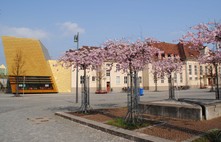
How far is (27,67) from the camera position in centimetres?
4869

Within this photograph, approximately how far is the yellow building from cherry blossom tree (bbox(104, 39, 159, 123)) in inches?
1482

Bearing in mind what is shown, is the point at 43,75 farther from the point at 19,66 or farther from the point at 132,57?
the point at 132,57

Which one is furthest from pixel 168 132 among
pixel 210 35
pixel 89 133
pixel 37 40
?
pixel 37 40

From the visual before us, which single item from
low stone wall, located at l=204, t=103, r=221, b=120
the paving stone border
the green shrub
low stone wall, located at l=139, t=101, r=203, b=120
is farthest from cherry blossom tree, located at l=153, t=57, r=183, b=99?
the green shrub

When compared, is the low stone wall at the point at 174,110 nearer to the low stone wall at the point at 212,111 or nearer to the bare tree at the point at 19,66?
the low stone wall at the point at 212,111

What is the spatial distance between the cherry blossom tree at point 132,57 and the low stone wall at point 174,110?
2.21m

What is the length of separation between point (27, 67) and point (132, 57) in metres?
42.4

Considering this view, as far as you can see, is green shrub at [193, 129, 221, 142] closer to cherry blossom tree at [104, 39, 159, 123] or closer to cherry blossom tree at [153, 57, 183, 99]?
cherry blossom tree at [104, 39, 159, 123]

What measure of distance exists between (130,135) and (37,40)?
50.7m

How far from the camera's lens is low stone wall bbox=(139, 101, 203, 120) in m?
10.6

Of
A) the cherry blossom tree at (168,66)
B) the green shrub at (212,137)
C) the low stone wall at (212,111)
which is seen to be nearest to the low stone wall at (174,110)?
the low stone wall at (212,111)

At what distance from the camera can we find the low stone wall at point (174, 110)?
10.6 m

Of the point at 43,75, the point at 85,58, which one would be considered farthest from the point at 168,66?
the point at 43,75

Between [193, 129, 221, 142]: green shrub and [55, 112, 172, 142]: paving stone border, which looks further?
[55, 112, 172, 142]: paving stone border
